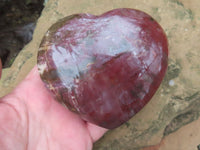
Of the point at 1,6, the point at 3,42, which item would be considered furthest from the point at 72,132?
the point at 1,6

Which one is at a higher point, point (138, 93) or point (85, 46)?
point (85, 46)

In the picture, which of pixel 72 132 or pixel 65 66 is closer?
pixel 65 66

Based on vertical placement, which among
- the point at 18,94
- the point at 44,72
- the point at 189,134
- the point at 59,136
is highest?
the point at 44,72

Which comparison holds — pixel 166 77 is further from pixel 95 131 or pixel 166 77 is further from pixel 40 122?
pixel 40 122

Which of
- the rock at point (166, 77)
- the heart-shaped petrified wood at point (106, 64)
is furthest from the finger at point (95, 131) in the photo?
the heart-shaped petrified wood at point (106, 64)

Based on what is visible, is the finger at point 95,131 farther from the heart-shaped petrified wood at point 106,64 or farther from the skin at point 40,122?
the heart-shaped petrified wood at point 106,64

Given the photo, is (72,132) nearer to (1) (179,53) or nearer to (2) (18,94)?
(2) (18,94)

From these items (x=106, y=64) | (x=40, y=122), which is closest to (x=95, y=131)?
(x=40, y=122)

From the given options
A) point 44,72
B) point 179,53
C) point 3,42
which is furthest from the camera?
point 3,42
